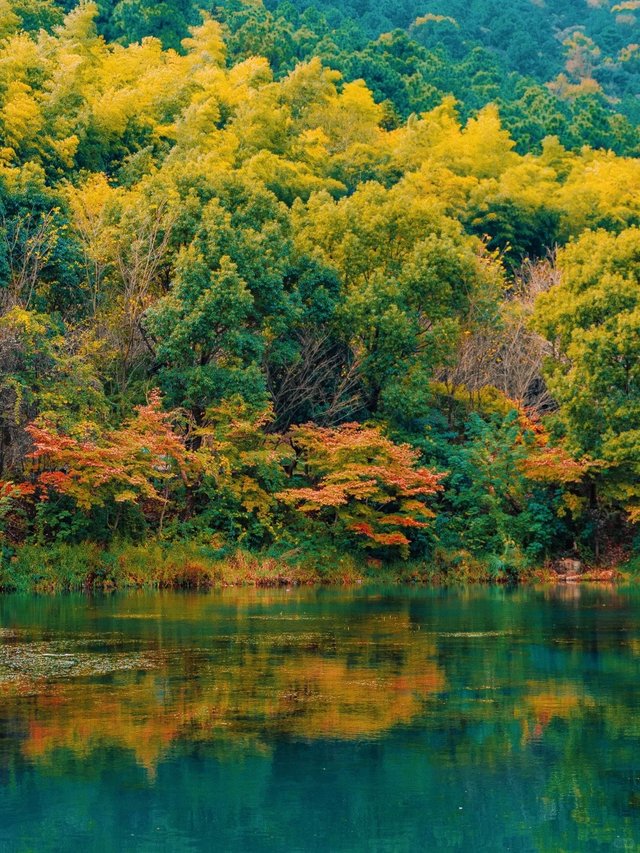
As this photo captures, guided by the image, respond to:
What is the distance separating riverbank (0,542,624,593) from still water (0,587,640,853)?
8068 mm

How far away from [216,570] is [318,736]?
20377 mm

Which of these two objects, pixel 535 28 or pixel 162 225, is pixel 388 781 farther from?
pixel 535 28

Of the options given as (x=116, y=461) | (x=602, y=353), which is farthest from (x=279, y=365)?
(x=602, y=353)

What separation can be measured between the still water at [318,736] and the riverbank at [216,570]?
8068 mm

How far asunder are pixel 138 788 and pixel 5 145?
34.2 m

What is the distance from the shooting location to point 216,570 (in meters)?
33.1

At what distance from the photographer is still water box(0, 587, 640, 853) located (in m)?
9.80

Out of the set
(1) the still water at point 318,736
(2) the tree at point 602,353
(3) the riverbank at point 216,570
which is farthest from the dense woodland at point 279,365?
(1) the still water at point 318,736

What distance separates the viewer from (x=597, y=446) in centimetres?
3625

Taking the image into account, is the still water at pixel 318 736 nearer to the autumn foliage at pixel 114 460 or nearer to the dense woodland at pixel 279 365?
the autumn foliage at pixel 114 460

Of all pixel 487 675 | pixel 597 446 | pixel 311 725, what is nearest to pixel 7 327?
pixel 597 446

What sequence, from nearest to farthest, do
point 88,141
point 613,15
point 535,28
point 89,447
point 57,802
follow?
point 57,802, point 89,447, point 88,141, point 535,28, point 613,15

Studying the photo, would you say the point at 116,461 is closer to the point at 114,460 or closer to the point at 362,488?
the point at 114,460

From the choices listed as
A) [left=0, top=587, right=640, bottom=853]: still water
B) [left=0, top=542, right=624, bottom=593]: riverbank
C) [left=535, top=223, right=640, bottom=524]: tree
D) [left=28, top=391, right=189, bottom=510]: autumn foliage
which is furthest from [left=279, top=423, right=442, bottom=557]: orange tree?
[left=0, top=587, right=640, bottom=853]: still water
